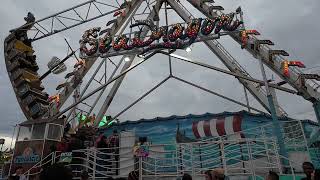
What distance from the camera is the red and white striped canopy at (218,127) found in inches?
707

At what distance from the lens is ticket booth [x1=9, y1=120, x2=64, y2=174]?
16047 mm

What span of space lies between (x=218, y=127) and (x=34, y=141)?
10269 millimetres

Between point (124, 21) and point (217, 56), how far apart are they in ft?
24.5

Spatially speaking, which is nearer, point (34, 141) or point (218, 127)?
point (34, 141)

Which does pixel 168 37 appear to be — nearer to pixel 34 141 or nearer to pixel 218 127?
pixel 218 127

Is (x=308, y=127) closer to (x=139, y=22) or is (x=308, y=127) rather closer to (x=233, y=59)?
(x=233, y=59)

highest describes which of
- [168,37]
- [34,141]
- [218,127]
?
[168,37]

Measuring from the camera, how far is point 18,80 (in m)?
20.8

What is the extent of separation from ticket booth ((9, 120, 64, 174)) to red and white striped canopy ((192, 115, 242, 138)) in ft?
26.5

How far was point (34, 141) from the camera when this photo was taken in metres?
16.5

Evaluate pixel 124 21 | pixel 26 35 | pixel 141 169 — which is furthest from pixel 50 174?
pixel 26 35

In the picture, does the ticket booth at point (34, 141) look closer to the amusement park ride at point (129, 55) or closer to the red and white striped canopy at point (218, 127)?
the amusement park ride at point (129, 55)

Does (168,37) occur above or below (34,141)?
above

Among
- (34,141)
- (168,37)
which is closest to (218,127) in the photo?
(168,37)
